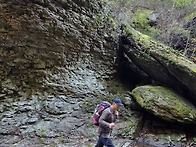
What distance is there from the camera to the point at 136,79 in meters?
9.80

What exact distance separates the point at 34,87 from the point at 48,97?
722 millimetres

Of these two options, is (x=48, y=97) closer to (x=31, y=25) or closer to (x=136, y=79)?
(x=31, y=25)

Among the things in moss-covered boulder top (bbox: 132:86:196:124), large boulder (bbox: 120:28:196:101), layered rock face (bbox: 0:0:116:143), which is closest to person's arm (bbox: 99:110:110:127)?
layered rock face (bbox: 0:0:116:143)

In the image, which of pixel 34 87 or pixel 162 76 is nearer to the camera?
pixel 34 87

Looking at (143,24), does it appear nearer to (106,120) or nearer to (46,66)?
(46,66)

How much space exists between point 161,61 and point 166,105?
229 cm

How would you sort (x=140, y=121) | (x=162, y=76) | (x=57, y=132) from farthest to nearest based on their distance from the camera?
(x=162, y=76), (x=140, y=121), (x=57, y=132)

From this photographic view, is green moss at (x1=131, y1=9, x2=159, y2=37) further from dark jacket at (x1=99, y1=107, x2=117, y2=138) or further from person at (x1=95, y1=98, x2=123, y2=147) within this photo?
dark jacket at (x1=99, y1=107, x2=117, y2=138)

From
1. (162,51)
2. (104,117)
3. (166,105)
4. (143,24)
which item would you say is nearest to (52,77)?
(104,117)

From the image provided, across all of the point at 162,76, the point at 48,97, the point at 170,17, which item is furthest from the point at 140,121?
the point at 170,17

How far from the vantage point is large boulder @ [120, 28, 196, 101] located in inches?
274

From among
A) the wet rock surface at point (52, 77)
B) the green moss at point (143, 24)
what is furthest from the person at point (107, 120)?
the green moss at point (143, 24)

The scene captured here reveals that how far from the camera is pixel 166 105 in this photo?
273 inches

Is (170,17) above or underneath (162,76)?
above
